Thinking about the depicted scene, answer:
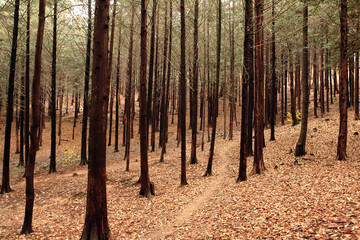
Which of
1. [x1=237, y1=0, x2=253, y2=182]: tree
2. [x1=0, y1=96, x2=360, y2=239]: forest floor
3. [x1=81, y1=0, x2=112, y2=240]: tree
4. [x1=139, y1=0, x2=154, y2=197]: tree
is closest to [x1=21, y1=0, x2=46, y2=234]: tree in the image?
[x1=0, y1=96, x2=360, y2=239]: forest floor

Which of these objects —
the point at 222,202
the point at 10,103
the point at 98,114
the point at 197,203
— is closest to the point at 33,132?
the point at 98,114

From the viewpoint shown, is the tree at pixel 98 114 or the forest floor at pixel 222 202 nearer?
the tree at pixel 98 114

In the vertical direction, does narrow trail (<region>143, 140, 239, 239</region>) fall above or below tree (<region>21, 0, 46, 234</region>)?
below

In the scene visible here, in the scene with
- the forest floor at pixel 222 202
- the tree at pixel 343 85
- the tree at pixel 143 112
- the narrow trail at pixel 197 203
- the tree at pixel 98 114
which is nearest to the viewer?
the tree at pixel 98 114

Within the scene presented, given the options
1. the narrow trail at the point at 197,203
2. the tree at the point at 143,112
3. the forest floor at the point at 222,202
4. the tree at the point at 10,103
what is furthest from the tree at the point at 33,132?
the tree at the point at 10,103

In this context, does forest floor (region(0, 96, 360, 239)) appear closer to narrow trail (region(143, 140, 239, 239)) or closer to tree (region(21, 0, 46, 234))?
narrow trail (region(143, 140, 239, 239))

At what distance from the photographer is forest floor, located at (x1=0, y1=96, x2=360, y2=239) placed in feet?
16.8

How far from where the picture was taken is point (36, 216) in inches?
321

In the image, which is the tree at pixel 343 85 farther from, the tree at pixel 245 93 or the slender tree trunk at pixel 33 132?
the slender tree trunk at pixel 33 132

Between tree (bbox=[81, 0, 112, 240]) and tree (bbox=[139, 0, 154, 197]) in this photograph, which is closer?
tree (bbox=[81, 0, 112, 240])

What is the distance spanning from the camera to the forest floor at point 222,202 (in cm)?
513

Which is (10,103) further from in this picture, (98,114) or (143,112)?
(98,114)

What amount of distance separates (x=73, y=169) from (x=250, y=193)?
42.4 ft

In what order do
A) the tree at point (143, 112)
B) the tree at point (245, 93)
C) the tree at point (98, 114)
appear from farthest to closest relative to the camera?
the tree at point (245, 93)
the tree at point (143, 112)
the tree at point (98, 114)
